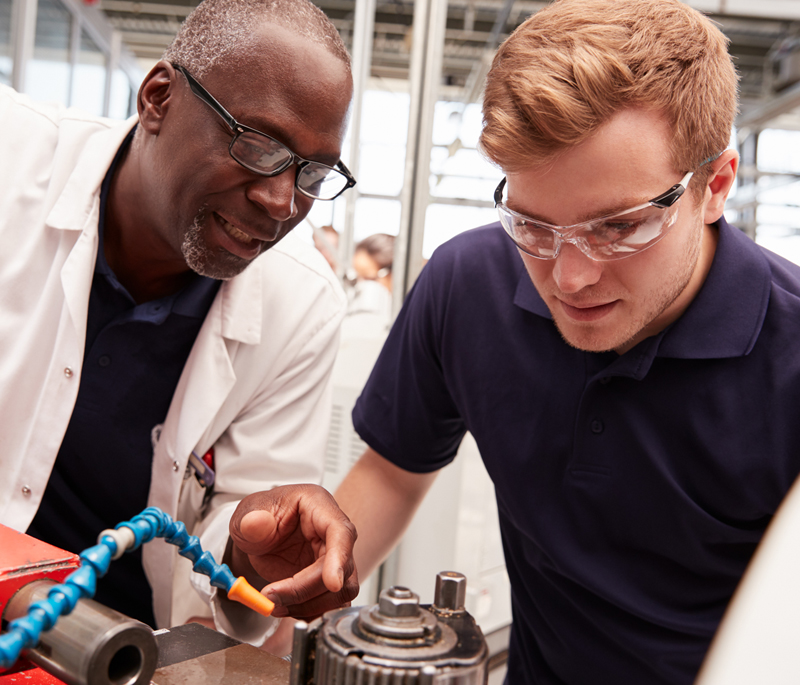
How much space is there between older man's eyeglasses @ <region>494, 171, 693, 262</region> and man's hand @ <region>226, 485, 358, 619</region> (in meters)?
0.44

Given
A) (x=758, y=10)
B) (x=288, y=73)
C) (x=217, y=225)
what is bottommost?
(x=217, y=225)

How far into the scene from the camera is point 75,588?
0.46 m

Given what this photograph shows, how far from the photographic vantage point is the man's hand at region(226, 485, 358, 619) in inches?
27.3

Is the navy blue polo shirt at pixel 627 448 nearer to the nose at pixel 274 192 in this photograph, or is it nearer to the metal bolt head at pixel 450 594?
the nose at pixel 274 192

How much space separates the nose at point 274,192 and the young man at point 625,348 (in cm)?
31

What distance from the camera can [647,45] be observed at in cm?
86

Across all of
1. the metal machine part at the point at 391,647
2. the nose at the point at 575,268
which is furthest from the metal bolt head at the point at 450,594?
the nose at the point at 575,268

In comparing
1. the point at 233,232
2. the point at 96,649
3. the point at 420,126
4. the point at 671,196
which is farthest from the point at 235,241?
the point at 420,126

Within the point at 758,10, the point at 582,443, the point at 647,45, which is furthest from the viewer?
the point at 758,10

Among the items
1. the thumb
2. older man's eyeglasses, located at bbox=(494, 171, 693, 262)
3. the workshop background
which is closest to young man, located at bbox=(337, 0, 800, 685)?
older man's eyeglasses, located at bbox=(494, 171, 693, 262)

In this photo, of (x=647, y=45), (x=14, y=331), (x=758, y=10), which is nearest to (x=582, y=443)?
(x=647, y=45)

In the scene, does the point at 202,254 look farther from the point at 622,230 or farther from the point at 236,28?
the point at 622,230

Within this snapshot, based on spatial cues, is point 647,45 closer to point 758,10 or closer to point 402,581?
point 402,581

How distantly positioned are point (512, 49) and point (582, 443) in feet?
1.82
